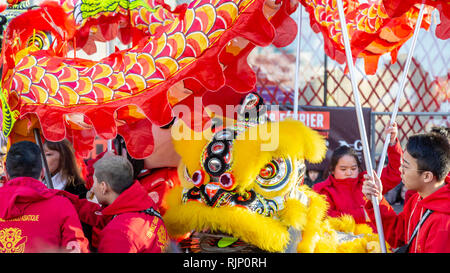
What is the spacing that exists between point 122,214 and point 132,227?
0.30ft

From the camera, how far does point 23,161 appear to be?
204 cm

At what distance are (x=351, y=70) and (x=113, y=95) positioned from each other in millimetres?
953

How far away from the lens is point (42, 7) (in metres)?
2.51

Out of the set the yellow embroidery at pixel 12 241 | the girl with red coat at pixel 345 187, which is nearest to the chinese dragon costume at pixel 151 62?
the yellow embroidery at pixel 12 241

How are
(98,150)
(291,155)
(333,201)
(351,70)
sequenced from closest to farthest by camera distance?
(351,70) → (291,155) → (333,201) → (98,150)

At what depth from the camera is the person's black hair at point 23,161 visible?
204 cm

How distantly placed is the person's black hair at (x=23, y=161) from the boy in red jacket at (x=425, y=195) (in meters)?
1.30

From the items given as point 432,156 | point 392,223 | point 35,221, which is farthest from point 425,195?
point 35,221

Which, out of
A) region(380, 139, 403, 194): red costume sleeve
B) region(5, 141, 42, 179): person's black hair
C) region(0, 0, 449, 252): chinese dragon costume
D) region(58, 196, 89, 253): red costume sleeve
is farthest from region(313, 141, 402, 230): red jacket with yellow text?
region(5, 141, 42, 179): person's black hair

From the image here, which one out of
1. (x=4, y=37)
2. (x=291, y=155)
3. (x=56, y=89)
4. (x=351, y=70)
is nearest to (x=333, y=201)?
(x=291, y=155)

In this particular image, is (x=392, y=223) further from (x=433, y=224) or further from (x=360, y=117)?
(x=360, y=117)

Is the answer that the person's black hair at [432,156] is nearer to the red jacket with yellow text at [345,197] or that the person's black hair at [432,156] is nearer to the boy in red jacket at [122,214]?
the boy in red jacket at [122,214]

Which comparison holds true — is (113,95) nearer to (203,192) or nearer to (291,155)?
(203,192)

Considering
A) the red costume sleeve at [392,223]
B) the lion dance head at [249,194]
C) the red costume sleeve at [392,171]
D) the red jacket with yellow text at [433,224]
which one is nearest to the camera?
the red jacket with yellow text at [433,224]
